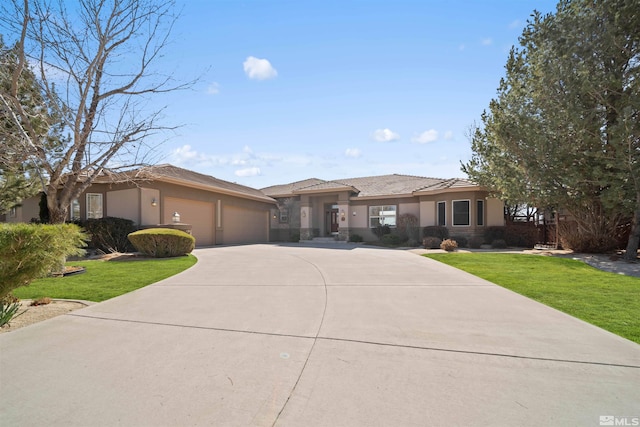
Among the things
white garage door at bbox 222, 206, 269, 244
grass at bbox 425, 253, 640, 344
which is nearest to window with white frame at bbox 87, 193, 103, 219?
white garage door at bbox 222, 206, 269, 244

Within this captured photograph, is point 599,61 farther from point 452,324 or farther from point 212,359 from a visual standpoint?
point 212,359

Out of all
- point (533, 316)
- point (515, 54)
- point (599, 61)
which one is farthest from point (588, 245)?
point (533, 316)

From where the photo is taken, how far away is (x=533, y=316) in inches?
202

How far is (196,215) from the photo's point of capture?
18.9 meters

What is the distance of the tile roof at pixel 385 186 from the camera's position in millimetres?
20609

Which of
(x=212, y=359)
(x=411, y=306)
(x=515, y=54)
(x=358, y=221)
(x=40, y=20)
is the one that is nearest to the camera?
(x=212, y=359)

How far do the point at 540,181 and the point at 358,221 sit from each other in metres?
11.5

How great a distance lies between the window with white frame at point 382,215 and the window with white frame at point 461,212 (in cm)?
376

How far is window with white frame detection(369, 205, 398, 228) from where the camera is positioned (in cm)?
2231

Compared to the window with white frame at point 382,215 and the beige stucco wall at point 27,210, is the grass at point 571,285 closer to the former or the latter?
the window with white frame at point 382,215

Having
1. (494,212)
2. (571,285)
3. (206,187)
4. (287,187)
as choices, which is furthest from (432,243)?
(287,187)

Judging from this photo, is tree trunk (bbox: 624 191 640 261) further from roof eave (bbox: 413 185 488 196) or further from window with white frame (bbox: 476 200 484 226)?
window with white frame (bbox: 476 200 484 226)

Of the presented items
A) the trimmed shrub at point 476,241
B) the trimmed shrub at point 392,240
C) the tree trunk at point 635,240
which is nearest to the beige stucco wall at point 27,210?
the trimmed shrub at point 392,240

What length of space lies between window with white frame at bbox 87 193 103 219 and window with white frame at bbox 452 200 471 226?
18.1 m
